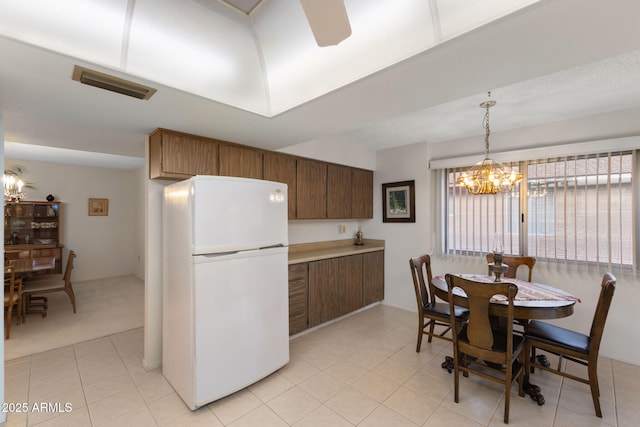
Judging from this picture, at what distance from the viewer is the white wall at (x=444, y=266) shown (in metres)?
2.64

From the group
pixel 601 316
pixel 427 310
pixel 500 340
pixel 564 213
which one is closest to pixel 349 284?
pixel 427 310

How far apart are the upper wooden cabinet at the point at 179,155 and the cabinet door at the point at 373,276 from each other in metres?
2.46

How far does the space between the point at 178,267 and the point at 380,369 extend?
77.3 inches

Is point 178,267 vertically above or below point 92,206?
below

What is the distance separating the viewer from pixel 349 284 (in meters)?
3.73

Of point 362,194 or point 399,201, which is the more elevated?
point 362,194

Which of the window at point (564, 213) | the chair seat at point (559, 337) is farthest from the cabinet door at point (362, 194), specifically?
the chair seat at point (559, 337)

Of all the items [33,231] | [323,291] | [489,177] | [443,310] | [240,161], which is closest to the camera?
[489,177]

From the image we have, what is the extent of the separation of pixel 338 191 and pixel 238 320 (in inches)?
92.1

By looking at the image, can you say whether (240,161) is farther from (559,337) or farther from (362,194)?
(559,337)

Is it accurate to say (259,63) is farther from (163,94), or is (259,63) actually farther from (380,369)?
(380,369)

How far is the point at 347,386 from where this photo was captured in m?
2.26

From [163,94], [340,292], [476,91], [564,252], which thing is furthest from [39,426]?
[564,252]

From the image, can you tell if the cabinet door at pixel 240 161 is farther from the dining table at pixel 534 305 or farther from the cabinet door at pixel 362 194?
the dining table at pixel 534 305
